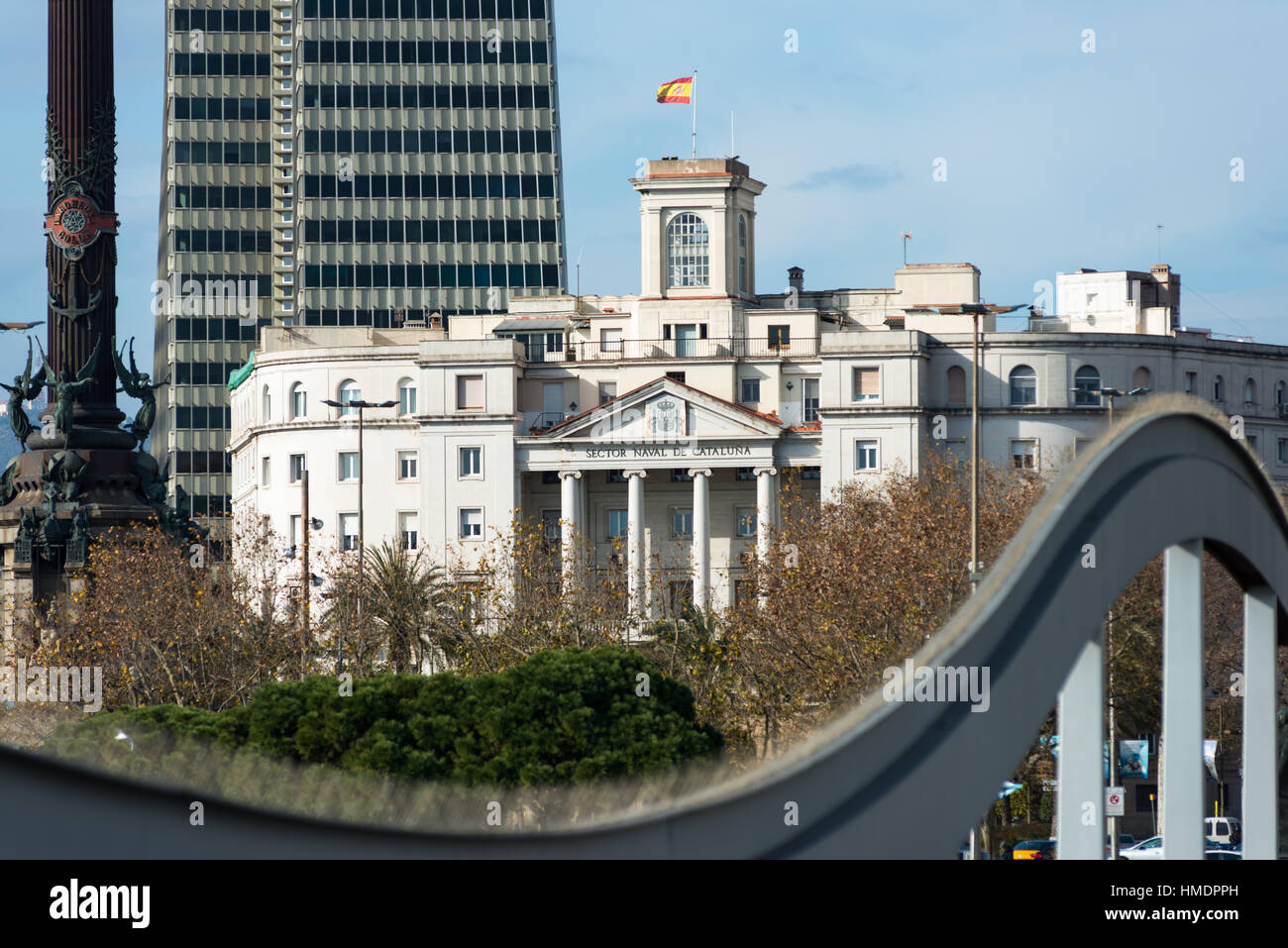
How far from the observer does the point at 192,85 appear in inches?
5162

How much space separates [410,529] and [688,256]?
20.5 m

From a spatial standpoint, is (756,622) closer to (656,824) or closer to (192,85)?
(656,824)

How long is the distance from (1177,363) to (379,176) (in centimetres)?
5420

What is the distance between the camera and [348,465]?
92.9 m

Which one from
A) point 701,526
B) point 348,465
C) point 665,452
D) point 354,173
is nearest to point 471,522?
point 348,465

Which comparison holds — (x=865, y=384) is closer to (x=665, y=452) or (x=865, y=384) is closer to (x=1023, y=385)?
(x=1023, y=385)

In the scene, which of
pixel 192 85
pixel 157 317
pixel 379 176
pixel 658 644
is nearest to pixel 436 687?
pixel 658 644

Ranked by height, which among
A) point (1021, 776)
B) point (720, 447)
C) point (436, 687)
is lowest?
point (1021, 776)

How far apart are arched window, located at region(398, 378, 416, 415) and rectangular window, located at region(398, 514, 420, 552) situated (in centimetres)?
539

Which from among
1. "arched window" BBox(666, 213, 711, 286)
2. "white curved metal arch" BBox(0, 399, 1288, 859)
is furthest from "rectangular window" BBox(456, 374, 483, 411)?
"white curved metal arch" BBox(0, 399, 1288, 859)

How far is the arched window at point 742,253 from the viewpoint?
331 ft

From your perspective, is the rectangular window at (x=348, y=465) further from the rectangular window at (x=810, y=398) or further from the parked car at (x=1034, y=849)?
the parked car at (x=1034, y=849)

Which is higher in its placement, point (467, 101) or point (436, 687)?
point (467, 101)
